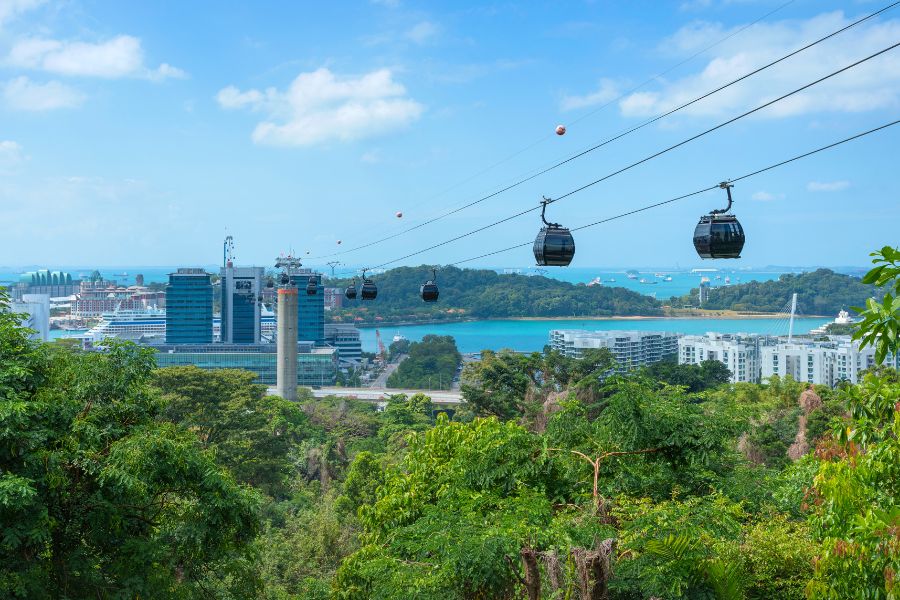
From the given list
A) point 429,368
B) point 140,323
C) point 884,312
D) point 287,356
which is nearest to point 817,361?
point 429,368

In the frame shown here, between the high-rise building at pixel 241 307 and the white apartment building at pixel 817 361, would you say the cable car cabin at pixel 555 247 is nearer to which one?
the white apartment building at pixel 817 361

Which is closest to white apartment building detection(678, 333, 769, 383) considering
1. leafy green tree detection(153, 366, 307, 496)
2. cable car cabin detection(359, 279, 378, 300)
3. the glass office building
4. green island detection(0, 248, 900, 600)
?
the glass office building

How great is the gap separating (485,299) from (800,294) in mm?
33719

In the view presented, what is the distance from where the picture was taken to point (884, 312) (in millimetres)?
2502

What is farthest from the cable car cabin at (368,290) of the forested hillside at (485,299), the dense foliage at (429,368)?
the forested hillside at (485,299)

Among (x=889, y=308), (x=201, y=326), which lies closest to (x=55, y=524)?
(x=889, y=308)

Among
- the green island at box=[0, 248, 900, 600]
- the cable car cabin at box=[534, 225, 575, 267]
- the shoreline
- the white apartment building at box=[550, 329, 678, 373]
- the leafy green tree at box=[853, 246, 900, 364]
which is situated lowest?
the white apartment building at box=[550, 329, 678, 373]

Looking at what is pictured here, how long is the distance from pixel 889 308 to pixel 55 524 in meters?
4.72

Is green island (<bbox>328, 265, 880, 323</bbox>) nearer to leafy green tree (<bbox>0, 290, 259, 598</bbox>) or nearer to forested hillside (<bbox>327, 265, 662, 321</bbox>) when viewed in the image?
forested hillside (<bbox>327, 265, 662, 321</bbox>)

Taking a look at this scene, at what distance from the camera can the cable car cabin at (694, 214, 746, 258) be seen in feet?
18.1

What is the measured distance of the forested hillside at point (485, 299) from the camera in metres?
97.1

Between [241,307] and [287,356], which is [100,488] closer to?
[287,356]

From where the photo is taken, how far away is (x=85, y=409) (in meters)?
5.77

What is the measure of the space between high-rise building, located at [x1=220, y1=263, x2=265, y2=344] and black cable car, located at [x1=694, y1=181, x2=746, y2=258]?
210ft
